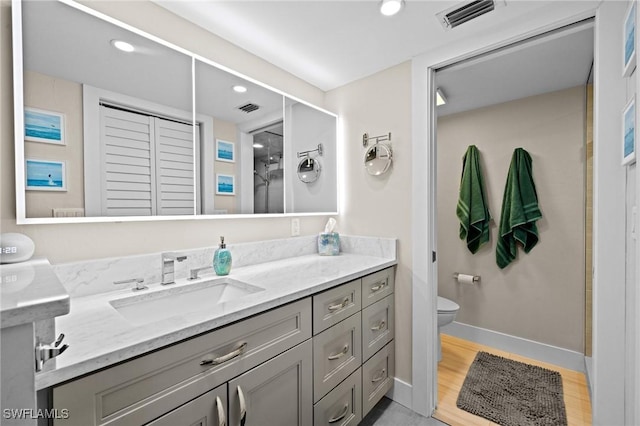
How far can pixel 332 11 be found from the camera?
144 centimetres

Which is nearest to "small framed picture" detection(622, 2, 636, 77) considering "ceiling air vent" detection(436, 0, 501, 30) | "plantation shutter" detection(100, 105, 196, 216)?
"ceiling air vent" detection(436, 0, 501, 30)

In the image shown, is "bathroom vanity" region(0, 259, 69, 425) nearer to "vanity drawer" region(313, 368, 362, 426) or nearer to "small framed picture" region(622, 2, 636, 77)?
"vanity drawer" region(313, 368, 362, 426)

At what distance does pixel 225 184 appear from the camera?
1617mm

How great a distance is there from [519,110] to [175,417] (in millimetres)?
3160

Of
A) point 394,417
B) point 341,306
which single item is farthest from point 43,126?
point 394,417

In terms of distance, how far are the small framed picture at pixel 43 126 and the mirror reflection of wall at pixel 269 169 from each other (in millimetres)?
897

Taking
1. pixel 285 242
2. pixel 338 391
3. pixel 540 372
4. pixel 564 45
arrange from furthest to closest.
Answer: pixel 540 372 < pixel 285 242 < pixel 564 45 < pixel 338 391

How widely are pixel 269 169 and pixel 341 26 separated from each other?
911mm

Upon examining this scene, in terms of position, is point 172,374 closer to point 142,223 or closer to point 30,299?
point 30,299

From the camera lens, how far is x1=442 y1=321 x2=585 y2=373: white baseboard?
2.29 metres

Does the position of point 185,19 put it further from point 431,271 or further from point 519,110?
point 519,110

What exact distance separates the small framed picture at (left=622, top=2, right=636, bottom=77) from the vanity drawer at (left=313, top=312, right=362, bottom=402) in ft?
5.06

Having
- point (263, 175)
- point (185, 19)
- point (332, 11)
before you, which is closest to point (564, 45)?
point (332, 11)

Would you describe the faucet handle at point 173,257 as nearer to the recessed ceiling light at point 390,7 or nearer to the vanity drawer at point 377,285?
the vanity drawer at point 377,285
